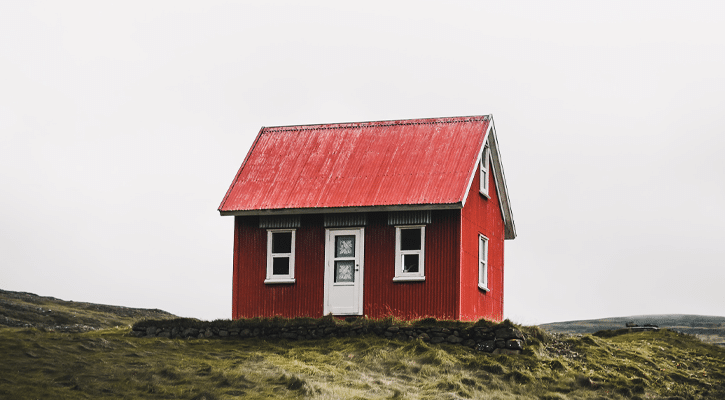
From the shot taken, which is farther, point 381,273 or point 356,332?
point 381,273

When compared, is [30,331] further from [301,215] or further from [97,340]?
[301,215]

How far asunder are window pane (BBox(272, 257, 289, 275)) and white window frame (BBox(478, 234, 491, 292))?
669 centimetres

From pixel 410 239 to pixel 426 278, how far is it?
1462 mm

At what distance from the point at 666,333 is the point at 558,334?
755cm

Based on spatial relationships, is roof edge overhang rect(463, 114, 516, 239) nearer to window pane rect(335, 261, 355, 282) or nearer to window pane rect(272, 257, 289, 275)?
window pane rect(335, 261, 355, 282)

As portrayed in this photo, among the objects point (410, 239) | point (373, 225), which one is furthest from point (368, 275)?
point (410, 239)

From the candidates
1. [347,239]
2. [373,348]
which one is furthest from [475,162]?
[373,348]

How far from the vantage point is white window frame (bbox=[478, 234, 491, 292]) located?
29719 mm

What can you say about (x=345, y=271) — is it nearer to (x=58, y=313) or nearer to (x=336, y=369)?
(x=336, y=369)

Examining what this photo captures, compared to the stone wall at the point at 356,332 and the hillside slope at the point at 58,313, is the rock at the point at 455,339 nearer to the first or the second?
the stone wall at the point at 356,332

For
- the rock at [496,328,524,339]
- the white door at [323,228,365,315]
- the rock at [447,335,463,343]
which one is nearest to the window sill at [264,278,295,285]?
the white door at [323,228,365,315]

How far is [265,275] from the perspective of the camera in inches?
1126

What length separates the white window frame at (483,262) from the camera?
97.5 ft

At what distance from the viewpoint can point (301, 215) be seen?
94.1 feet
